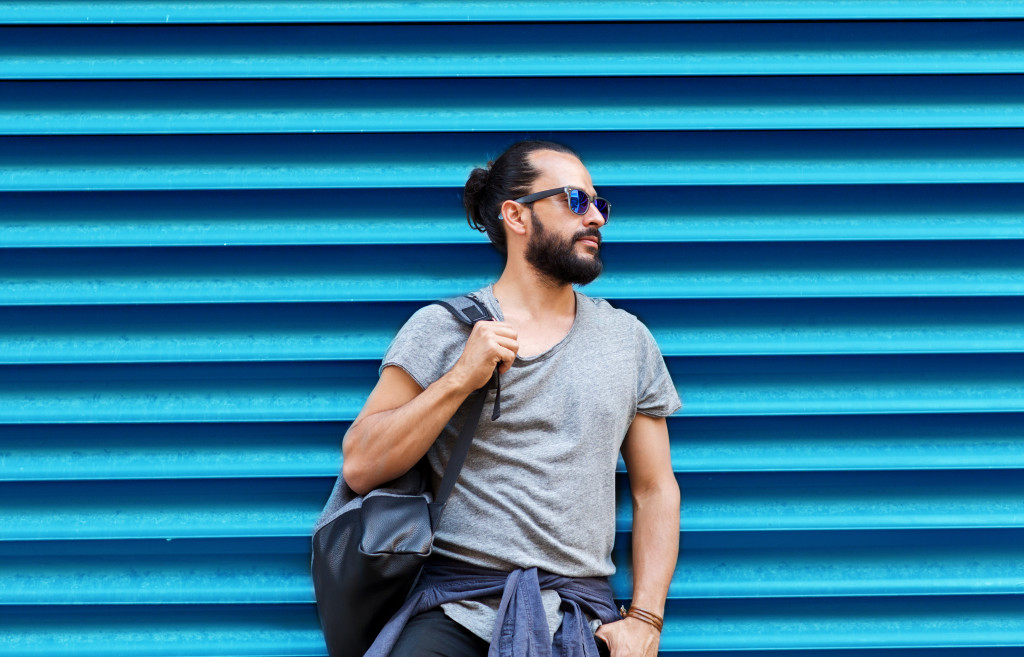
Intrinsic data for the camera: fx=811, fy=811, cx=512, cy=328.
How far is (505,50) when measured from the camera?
2605mm

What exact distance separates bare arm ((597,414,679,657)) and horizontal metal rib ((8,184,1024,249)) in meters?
0.65

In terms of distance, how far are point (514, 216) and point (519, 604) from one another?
1.05 m

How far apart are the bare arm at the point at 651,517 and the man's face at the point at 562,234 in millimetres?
463

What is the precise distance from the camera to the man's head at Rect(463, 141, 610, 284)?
87.6 inches

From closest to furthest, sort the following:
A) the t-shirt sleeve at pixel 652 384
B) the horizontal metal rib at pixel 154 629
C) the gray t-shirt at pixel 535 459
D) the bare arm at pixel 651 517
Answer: the gray t-shirt at pixel 535 459 < the bare arm at pixel 651 517 < the t-shirt sleeve at pixel 652 384 < the horizontal metal rib at pixel 154 629

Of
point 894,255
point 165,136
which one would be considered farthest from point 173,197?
point 894,255

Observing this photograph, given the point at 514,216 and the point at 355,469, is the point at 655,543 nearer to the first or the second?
the point at 355,469

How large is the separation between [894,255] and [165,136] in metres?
2.36

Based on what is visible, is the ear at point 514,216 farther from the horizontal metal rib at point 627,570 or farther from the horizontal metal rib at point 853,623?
the horizontal metal rib at point 853,623

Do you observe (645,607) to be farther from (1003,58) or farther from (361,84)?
(1003,58)

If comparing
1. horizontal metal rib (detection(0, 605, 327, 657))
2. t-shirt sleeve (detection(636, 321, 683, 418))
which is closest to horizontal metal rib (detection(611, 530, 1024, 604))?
t-shirt sleeve (detection(636, 321, 683, 418))

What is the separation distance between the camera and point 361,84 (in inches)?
102

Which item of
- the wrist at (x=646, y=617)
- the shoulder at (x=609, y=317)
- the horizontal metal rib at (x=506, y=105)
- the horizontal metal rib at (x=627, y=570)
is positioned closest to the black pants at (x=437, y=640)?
the wrist at (x=646, y=617)

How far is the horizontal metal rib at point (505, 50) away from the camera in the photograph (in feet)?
8.41
